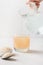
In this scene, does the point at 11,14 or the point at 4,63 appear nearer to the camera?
the point at 4,63

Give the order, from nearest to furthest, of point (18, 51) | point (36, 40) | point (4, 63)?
point (4, 63) < point (18, 51) < point (36, 40)

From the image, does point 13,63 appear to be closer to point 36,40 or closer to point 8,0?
point 36,40

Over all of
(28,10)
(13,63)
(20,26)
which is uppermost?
(28,10)

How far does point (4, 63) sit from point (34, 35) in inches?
24.1

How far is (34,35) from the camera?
1343mm

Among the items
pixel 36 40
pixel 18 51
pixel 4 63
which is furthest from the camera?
pixel 36 40

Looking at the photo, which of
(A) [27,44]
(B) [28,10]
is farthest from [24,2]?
(A) [27,44]

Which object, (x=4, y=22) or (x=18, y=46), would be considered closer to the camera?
(x=18, y=46)

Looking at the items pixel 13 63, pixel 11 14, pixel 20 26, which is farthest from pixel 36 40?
pixel 13 63

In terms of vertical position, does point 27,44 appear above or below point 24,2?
below

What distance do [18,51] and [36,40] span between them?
32 centimetres

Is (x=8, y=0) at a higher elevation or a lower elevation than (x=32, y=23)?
higher

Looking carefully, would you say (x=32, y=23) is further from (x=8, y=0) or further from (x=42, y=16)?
(x=8, y=0)

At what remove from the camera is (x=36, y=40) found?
4.29 feet
